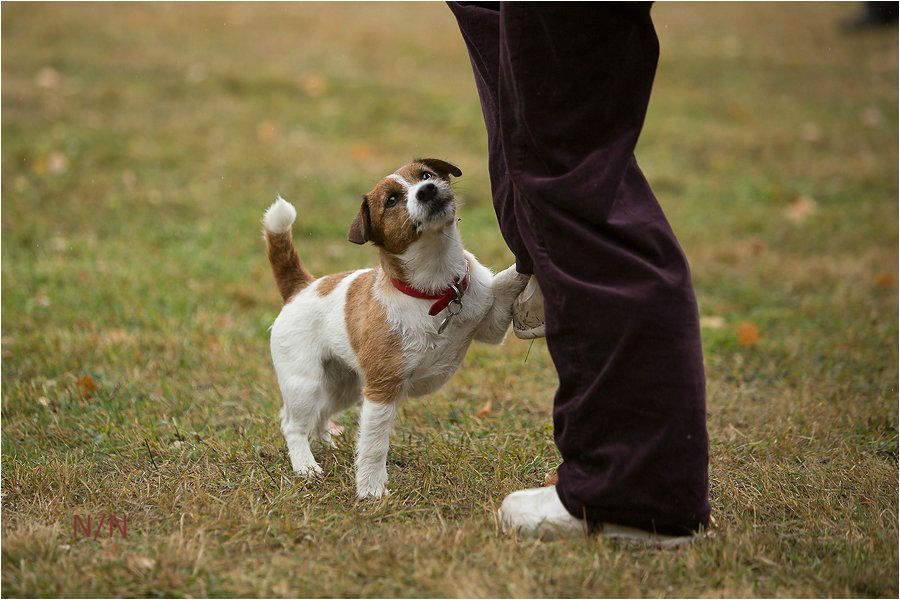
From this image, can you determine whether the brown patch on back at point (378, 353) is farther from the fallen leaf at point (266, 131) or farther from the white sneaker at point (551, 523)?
the fallen leaf at point (266, 131)

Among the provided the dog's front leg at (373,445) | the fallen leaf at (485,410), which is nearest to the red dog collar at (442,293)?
the dog's front leg at (373,445)

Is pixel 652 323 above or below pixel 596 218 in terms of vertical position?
below

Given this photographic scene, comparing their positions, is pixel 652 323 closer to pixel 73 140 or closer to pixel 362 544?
pixel 362 544

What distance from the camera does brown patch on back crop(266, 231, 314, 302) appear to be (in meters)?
3.44

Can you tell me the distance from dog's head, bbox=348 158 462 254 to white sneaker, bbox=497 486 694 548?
2.81ft

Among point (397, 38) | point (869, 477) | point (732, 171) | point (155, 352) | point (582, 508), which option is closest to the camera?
point (582, 508)

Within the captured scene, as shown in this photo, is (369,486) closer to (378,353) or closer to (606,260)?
(378,353)

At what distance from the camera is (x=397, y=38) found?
10.7m

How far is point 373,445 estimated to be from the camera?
2961 mm

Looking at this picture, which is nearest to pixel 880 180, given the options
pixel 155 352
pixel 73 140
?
pixel 155 352

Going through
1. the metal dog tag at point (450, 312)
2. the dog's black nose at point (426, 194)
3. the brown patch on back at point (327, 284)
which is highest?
the dog's black nose at point (426, 194)

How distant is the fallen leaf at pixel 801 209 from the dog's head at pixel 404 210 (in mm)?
4416

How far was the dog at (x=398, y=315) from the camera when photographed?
2959 mm

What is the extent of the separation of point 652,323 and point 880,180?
593cm
